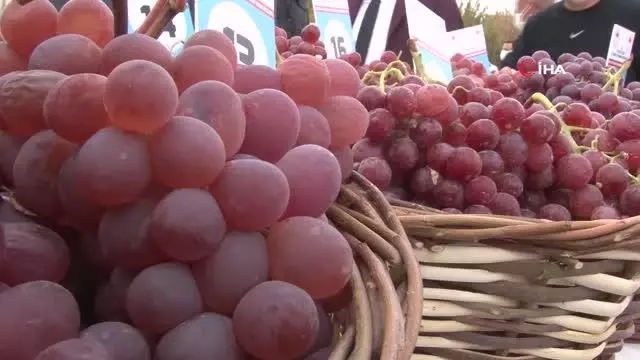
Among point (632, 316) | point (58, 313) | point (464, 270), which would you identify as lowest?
point (632, 316)

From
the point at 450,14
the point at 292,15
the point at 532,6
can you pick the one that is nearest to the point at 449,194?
the point at 292,15

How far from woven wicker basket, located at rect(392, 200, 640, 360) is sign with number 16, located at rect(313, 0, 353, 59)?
732 millimetres

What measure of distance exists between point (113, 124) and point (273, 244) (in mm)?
101

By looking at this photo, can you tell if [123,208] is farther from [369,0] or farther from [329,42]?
[369,0]

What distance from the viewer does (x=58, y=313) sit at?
0.32 metres

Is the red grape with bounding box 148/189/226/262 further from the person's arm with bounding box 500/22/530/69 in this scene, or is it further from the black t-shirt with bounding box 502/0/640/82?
the person's arm with bounding box 500/22/530/69

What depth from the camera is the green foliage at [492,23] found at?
316 centimetres

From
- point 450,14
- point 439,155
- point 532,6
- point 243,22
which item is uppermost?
point 243,22

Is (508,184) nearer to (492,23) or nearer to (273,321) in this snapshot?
(273,321)

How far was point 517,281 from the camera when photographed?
589 mm

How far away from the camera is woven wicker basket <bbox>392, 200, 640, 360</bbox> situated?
56 centimetres

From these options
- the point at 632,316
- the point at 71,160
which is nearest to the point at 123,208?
the point at 71,160

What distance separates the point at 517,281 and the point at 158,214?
0.35m

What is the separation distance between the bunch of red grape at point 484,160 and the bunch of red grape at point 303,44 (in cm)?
26
